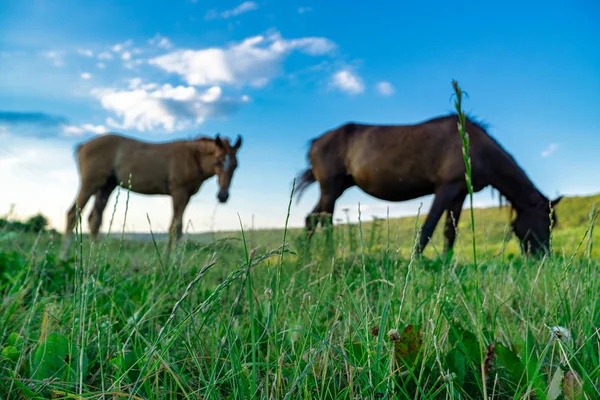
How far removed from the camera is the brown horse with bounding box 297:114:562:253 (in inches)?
279

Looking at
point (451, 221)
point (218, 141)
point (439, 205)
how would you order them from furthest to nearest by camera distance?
point (218, 141), point (451, 221), point (439, 205)

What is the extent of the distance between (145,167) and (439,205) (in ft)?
20.6

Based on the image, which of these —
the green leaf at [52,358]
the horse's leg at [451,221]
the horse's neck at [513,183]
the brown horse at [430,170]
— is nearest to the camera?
the green leaf at [52,358]

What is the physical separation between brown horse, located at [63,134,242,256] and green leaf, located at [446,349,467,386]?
8.48 m

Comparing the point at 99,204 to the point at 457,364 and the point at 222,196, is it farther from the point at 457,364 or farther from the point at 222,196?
the point at 457,364

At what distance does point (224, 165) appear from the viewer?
949 centimetres

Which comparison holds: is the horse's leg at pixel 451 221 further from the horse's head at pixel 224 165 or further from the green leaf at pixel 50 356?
the green leaf at pixel 50 356

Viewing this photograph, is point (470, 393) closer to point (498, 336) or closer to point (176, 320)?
point (498, 336)

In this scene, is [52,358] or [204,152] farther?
[204,152]

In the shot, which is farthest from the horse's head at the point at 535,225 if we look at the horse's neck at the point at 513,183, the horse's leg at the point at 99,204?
the horse's leg at the point at 99,204

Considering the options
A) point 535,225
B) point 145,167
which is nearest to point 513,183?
point 535,225

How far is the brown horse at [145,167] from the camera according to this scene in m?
9.85

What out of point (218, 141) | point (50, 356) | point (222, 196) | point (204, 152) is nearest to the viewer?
point (50, 356)

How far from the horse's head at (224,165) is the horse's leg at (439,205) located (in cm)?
422
